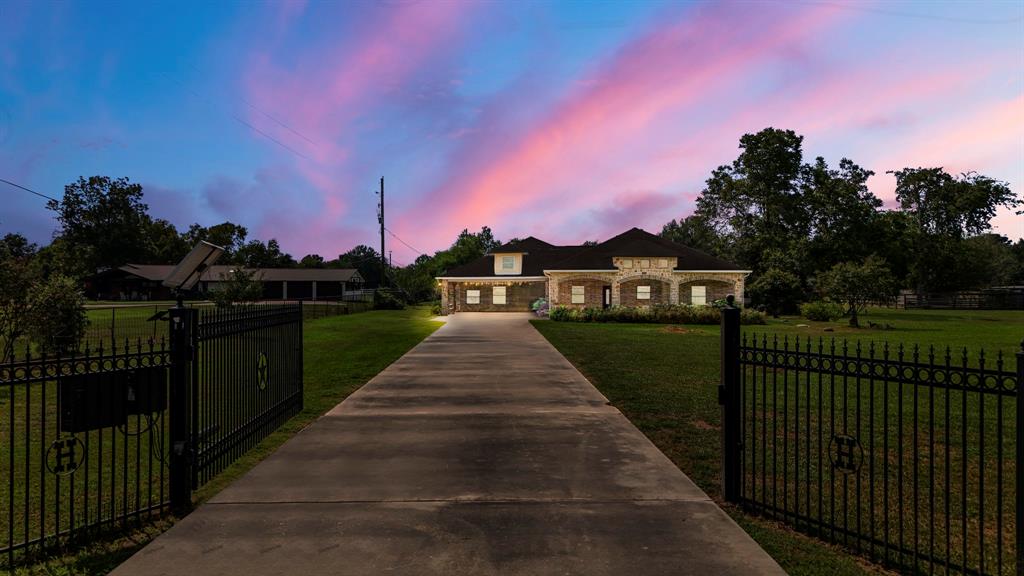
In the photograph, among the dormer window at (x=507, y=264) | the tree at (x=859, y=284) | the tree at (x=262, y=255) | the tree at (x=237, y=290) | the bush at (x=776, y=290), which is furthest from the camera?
the tree at (x=262, y=255)

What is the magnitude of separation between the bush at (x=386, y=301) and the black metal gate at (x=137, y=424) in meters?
41.7

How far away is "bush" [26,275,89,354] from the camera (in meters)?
12.5

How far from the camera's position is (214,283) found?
73.4m

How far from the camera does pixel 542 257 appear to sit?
47.2 meters

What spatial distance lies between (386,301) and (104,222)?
81.1 metres

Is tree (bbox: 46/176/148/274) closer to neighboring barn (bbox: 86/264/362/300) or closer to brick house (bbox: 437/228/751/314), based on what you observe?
neighboring barn (bbox: 86/264/362/300)

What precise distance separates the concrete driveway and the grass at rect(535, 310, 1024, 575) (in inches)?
13.8

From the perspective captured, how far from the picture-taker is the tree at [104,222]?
95500 millimetres

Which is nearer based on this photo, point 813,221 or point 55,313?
point 55,313

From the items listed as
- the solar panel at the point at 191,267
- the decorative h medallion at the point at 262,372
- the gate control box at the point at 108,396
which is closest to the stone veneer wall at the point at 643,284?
the decorative h medallion at the point at 262,372

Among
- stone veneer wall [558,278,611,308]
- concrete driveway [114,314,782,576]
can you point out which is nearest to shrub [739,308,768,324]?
stone veneer wall [558,278,611,308]

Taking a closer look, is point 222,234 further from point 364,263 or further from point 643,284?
point 643,284

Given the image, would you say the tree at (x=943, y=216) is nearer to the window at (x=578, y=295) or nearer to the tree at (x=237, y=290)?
the window at (x=578, y=295)

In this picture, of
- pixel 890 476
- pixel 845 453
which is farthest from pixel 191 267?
pixel 890 476
